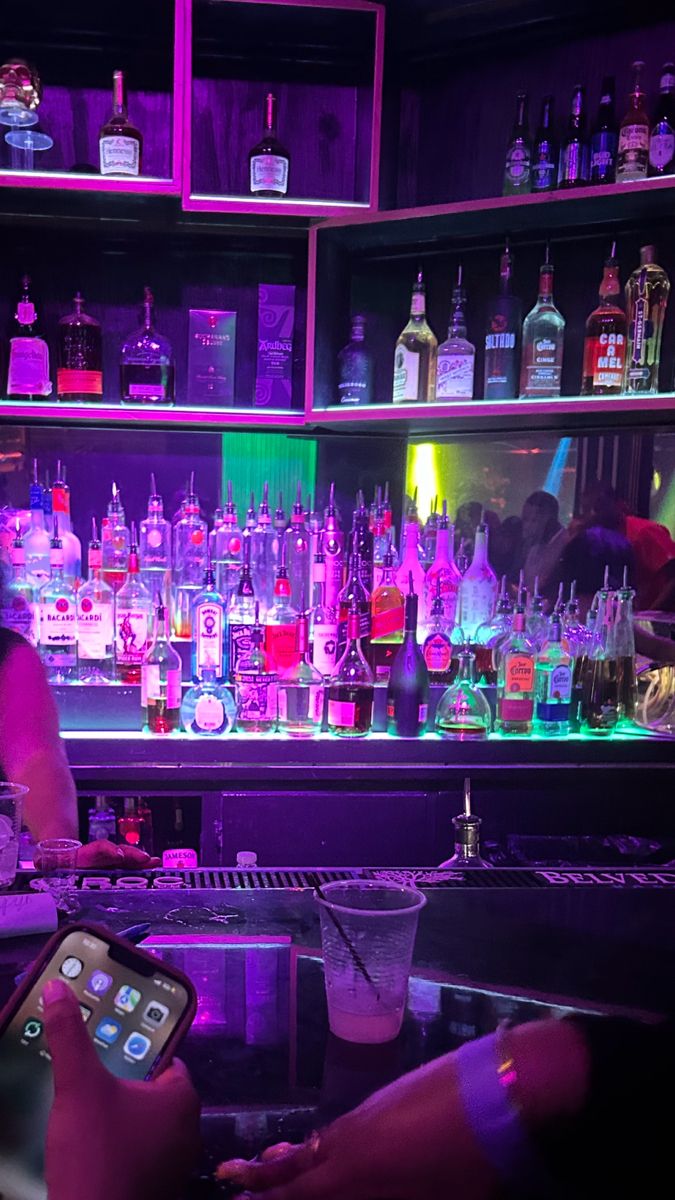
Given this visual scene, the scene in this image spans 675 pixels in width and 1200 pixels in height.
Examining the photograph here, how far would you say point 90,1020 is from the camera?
66cm

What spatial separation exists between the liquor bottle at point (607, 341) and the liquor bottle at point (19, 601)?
146 cm

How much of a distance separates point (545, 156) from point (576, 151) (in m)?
0.08

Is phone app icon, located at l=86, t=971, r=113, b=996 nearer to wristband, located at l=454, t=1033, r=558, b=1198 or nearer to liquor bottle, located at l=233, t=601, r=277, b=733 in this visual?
wristband, located at l=454, t=1033, r=558, b=1198

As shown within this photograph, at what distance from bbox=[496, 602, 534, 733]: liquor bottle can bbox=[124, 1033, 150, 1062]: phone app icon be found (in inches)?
72.1

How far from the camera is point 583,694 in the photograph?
2.48m

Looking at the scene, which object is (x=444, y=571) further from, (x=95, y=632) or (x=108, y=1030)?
(x=108, y=1030)

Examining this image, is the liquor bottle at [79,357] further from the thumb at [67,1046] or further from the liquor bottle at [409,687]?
the thumb at [67,1046]

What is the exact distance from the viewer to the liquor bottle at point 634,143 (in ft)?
7.36

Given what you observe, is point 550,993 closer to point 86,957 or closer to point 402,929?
point 402,929

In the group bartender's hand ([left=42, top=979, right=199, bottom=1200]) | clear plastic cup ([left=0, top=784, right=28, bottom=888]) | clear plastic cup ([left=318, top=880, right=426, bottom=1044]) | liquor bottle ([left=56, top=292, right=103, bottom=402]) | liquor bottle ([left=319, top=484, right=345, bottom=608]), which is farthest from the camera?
liquor bottle ([left=319, top=484, right=345, bottom=608])

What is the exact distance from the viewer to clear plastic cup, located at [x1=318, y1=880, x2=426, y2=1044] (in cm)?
77

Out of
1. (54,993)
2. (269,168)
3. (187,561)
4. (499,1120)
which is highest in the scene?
(269,168)

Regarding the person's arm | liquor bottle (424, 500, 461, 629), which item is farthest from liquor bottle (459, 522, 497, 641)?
the person's arm

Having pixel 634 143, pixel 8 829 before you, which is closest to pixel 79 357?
pixel 634 143
